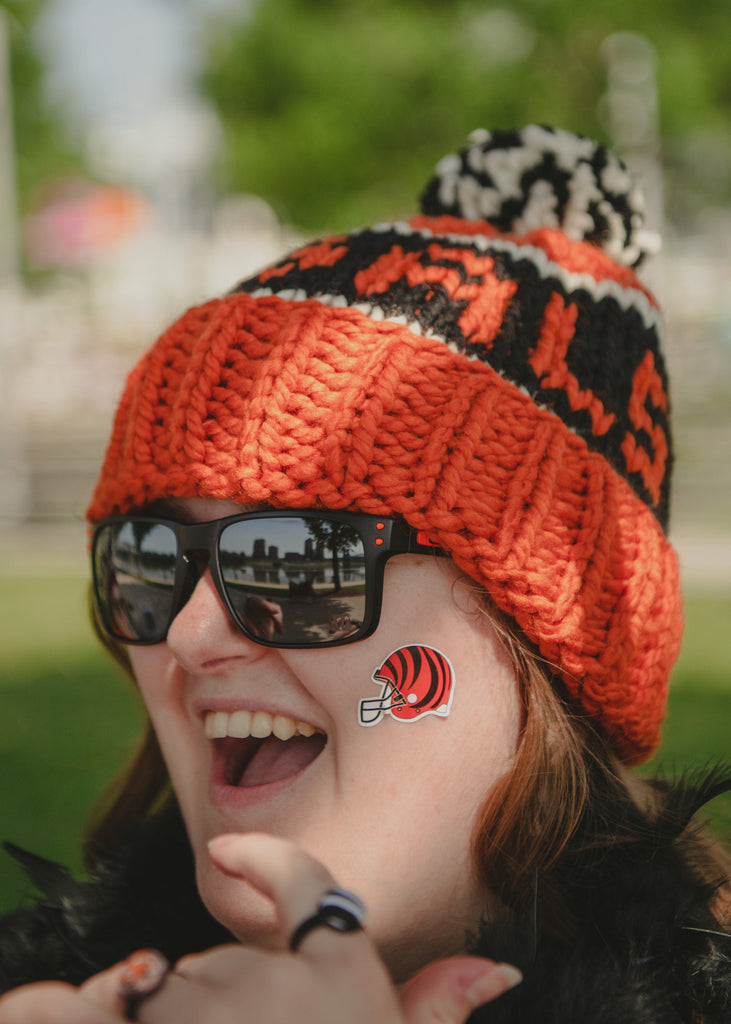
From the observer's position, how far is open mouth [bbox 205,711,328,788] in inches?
63.3

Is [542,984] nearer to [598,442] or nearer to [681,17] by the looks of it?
[598,442]

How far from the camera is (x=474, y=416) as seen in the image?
5.15 ft

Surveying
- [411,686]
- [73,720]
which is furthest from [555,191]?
[73,720]

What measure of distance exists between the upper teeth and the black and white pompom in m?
1.01

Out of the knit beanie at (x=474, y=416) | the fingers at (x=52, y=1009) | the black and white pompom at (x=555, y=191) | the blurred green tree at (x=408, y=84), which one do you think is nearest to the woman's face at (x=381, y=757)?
the knit beanie at (x=474, y=416)

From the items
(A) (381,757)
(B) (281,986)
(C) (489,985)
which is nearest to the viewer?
(B) (281,986)

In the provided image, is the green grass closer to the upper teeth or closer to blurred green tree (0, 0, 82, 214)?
the upper teeth

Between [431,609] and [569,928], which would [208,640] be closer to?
[431,609]

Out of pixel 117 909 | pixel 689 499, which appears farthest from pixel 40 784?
pixel 689 499

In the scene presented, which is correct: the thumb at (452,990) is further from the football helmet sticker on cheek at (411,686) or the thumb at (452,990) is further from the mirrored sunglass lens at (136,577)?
the mirrored sunglass lens at (136,577)

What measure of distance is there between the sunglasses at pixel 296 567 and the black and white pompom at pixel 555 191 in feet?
2.44

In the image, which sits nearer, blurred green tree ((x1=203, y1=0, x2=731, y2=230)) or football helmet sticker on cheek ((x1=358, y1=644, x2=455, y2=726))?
football helmet sticker on cheek ((x1=358, y1=644, x2=455, y2=726))

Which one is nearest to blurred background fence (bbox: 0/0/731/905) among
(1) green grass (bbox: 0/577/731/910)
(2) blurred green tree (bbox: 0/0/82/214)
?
(1) green grass (bbox: 0/577/731/910)

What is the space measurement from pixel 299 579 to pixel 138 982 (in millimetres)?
654
